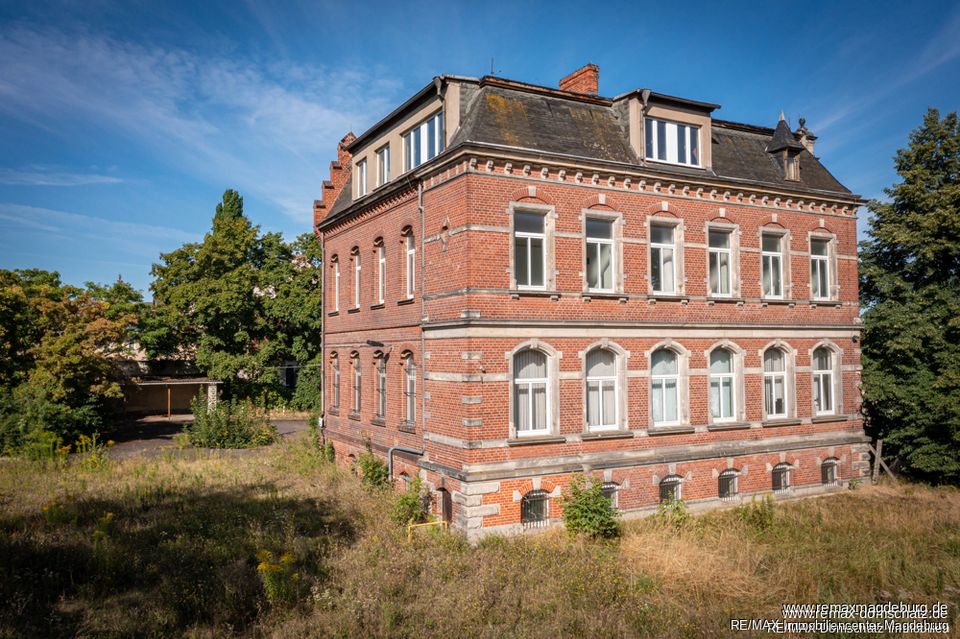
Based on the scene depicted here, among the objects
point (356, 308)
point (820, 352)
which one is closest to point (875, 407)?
point (820, 352)

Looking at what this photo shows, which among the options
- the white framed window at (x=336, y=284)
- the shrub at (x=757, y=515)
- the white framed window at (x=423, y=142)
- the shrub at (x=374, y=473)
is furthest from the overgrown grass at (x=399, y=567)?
the white framed window at (x=423, y=142)

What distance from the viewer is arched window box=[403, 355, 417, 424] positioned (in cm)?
1800

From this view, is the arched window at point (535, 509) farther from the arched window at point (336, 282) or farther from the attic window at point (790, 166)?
the attic window at point (790, 166)

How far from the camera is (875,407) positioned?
2170cm

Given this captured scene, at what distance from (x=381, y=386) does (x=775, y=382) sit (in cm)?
1199

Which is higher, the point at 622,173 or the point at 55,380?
the point at 622,173

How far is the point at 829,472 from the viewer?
798 inches

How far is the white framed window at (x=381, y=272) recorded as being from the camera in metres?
20.2

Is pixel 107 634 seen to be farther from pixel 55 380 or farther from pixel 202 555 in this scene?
pixel 55 380

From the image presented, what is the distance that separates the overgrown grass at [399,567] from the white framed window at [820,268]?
6.59 meters

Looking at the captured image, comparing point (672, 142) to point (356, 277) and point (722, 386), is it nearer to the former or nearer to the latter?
point (722, 386)

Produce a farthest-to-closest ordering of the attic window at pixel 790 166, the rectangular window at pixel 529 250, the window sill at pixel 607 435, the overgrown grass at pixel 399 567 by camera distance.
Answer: the attic window at pixel 790 166 → the window sill at pixel 607 435 → the rectangular window at pixel 529 250 → the overgrown grass at pixel 399 567

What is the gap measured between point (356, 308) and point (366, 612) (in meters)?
13.0

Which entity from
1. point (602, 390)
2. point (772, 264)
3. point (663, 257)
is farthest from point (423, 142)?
point (772, 264)
